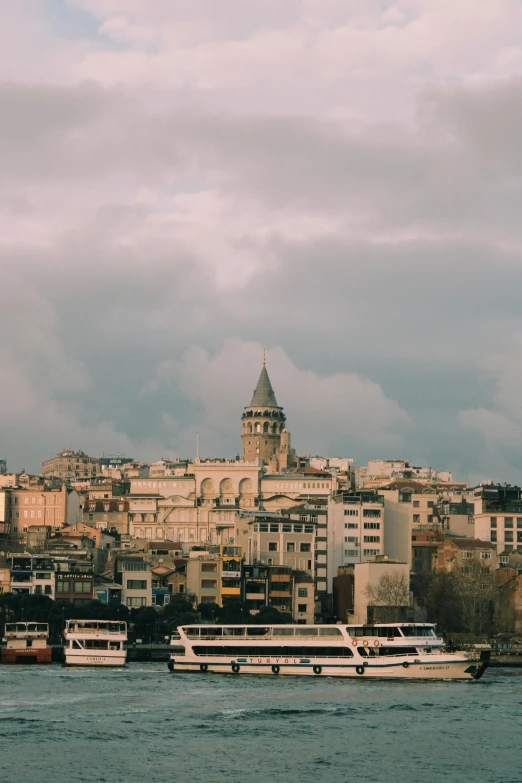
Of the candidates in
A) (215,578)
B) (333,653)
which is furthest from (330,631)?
(215,578)

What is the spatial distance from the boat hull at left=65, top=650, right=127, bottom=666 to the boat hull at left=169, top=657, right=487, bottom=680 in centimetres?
613

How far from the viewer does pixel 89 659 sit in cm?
8362

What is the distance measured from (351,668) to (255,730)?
68.6 ft

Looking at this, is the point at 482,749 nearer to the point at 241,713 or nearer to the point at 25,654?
the point at 241,713

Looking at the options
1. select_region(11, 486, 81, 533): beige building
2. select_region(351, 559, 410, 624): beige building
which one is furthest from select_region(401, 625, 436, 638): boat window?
select_region(11, 486, 81, 533): beige building

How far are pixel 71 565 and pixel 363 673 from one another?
40203 millimetres

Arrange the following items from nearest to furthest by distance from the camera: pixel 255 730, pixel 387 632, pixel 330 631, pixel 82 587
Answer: pixel 255 730 < pixel 387 632 < pixel 330 631 < pixel 82 587

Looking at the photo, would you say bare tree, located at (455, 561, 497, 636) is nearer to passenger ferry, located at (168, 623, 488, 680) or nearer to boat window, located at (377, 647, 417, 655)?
passenger ferry, located at (168, 623, 488, 680)

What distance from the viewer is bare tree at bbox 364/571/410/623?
4136 inches

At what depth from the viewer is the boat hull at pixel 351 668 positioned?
247 ft

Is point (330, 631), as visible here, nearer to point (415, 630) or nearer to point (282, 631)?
point (282, 631)

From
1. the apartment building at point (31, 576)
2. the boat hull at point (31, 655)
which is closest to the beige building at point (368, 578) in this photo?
the apartment building at point (31, 576)

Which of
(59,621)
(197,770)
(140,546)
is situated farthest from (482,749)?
(140,546)

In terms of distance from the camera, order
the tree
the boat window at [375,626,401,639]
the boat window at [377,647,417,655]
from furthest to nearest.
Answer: the tree < the boat window at [375,626,401,639] < the boat window at [377,647,417,655]
